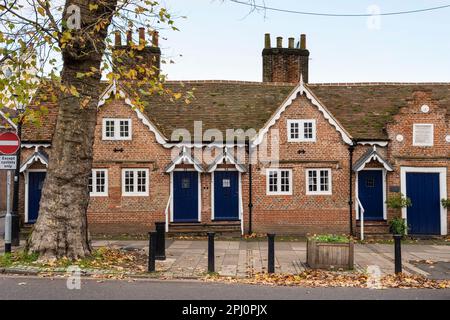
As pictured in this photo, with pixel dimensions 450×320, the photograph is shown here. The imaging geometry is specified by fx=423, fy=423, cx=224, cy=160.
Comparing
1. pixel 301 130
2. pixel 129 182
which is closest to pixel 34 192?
pixel 129 182

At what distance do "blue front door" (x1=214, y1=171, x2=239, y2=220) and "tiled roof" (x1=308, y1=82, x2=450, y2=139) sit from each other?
5.92m

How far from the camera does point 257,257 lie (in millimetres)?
13383

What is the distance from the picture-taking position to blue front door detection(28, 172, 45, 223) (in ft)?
61.4

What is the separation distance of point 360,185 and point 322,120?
344 cm

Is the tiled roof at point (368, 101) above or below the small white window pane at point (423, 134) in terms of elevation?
above

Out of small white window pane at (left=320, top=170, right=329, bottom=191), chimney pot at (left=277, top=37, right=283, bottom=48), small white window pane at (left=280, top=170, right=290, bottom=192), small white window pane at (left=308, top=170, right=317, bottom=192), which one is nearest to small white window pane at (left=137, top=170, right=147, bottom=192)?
small white window pane at (left=280, top=170, right=290, bottom=192)

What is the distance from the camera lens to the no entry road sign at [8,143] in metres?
12.8

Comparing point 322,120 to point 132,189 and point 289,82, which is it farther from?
point 132,189

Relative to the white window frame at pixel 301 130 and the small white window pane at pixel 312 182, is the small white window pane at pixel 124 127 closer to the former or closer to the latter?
the white window frame at pixel 301 130

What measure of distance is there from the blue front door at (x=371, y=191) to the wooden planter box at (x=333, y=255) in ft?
27.1

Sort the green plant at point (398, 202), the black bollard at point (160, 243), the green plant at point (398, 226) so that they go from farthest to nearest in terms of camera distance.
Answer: the green plant at point (398, 202), the green plant at point (398, 226), the black bollard at point (160, 243)

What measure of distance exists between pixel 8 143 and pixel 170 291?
7396 millimetres

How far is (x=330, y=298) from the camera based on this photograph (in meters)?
8.60

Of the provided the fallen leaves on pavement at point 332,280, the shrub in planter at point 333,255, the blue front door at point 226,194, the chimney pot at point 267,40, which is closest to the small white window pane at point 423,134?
the blue front door at point 226,194
